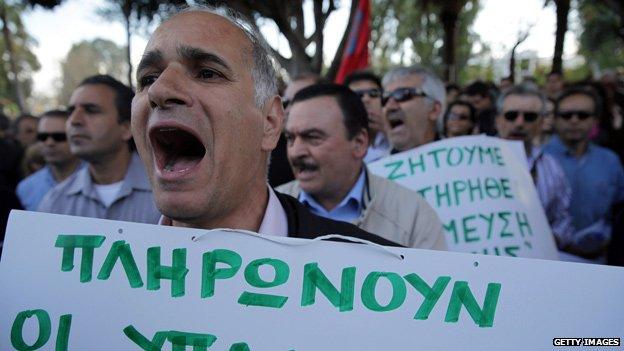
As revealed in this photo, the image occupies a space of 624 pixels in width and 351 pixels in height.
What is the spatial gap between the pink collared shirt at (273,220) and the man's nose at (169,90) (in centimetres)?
42

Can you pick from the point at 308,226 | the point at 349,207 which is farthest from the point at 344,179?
the point at 308,226

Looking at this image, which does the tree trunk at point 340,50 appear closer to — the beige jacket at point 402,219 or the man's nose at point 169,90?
the beige jacket at point 402,219

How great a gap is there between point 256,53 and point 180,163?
41cm

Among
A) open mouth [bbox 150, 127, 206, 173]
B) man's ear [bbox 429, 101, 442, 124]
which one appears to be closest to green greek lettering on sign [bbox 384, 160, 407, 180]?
man's ear [bbox 429, 101, 442, 124]

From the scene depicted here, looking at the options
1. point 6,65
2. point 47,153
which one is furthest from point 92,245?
point 6,65

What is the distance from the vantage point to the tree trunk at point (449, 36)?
16234 mm

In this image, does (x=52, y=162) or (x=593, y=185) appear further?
(x=52, y=162)

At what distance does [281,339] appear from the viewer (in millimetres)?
1504

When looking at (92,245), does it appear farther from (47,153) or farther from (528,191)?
(47,153)

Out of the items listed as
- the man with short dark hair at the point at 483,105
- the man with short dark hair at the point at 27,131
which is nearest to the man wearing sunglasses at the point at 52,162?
the man with short dark hair at the point at 27,131

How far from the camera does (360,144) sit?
327 cm

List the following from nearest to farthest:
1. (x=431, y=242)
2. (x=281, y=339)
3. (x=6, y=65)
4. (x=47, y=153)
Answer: (x=281, y=339)
(x=431, y=242)
(x=47, y=153)
(x=6, y=65)

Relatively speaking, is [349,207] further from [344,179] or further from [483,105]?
[483,105]

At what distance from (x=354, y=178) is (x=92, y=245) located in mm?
1780
